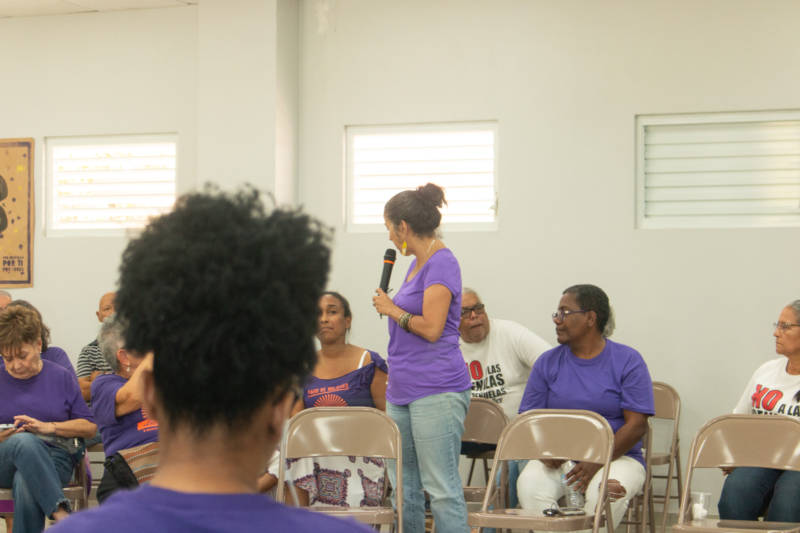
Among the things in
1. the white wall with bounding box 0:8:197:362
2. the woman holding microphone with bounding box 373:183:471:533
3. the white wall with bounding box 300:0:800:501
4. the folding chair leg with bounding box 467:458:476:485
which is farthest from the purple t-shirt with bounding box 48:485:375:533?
the white wall with bounding box 0:8:197:362

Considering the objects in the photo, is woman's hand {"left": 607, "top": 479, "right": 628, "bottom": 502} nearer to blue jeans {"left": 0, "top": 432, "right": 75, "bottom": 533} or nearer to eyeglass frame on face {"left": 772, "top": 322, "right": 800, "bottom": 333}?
eyeglass frame on face {"left": 772, "top": 322, "right": 800, "bottom": 333}

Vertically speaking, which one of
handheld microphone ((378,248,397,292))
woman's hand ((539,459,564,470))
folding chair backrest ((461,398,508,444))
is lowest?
woman's hand ((539,459,564,470))

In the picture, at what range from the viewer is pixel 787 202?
5.00 meters

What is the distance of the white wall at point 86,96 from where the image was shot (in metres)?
5.74

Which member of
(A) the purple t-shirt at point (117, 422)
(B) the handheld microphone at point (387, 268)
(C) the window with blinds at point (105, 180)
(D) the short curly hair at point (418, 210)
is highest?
(C) the window with blinds at point (105, 180)

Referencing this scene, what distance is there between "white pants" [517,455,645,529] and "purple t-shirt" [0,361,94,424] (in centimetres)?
186

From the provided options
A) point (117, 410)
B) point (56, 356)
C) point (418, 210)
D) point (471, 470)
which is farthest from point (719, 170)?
point (56, 356)

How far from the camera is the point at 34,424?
12.6 ft

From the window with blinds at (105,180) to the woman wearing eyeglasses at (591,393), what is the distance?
2838 millimetres

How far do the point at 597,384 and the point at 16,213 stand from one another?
12.9ft

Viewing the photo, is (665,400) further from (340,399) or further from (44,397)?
(44,397)

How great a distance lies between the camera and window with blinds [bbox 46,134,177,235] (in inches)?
230

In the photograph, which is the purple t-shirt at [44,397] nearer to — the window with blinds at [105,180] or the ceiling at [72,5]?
the window with blinds at [105,180]

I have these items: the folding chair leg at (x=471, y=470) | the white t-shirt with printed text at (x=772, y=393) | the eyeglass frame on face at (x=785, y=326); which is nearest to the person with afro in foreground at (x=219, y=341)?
the white t-shirt with printed text at (x=772, y=393)
